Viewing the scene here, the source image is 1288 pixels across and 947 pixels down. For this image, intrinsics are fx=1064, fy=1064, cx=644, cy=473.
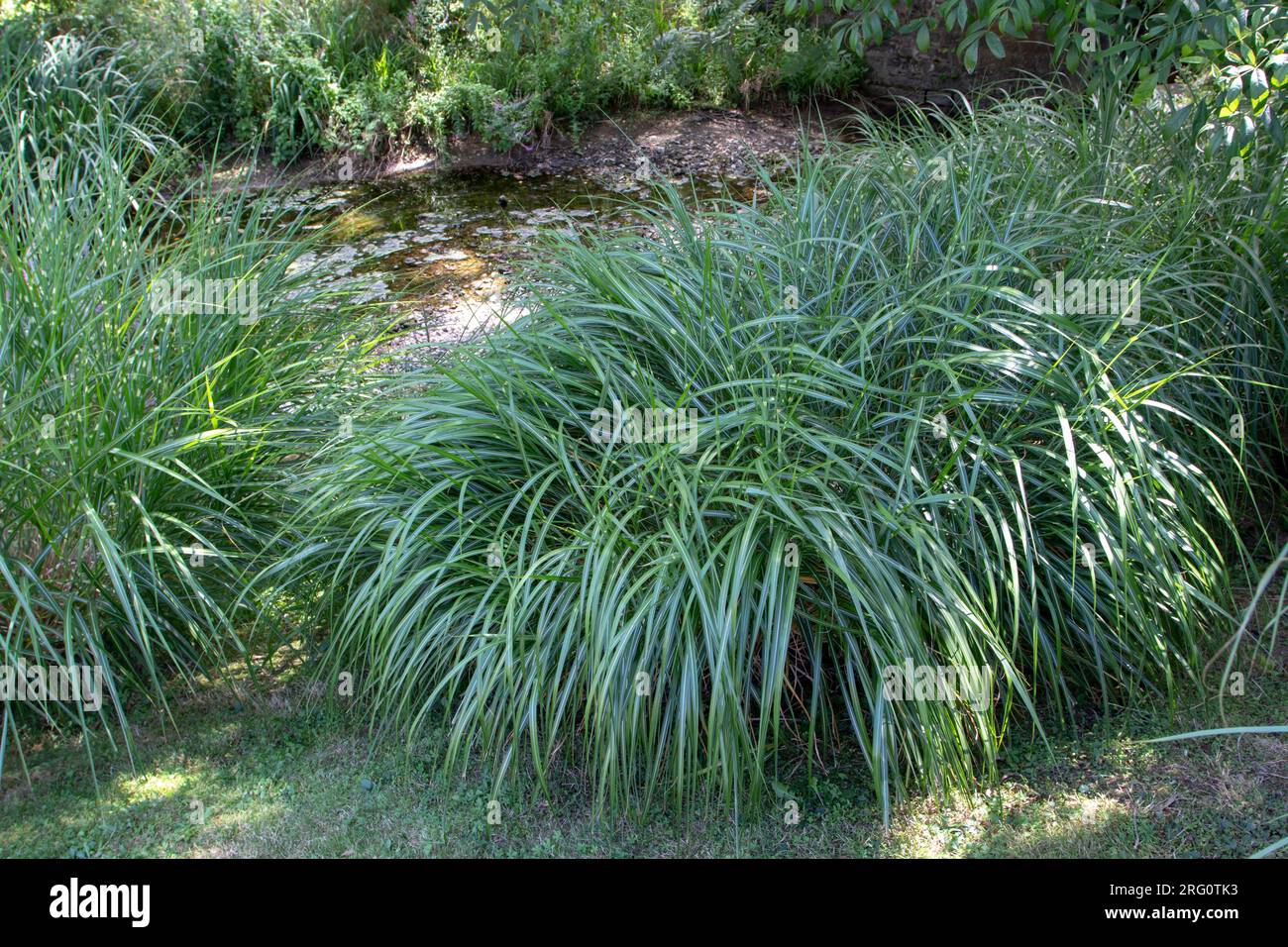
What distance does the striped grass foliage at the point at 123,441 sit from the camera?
135 inches

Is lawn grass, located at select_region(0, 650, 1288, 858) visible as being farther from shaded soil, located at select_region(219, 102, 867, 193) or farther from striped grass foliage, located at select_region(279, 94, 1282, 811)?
shaded soil, located at select_region(219, 102, 867, 193)

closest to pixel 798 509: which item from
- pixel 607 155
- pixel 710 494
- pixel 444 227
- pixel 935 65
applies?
pixel 710 494

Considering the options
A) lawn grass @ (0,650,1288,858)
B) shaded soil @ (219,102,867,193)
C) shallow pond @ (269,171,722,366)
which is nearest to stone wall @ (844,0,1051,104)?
shaded soil @ (219,102,867,193)

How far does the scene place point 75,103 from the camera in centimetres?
900

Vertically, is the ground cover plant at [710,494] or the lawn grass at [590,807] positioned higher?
the ground cover plant at [710,494]

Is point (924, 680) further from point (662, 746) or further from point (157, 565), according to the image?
point (157, 565)

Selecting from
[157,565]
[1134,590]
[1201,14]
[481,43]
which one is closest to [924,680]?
[1134,590]

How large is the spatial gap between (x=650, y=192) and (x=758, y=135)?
155 centimetres

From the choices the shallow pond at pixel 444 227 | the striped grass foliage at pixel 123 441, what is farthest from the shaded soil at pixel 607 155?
the striped grass foliage at pixel 123 441

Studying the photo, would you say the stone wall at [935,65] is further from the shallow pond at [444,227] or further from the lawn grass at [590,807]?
the lawn grass at [590,807]

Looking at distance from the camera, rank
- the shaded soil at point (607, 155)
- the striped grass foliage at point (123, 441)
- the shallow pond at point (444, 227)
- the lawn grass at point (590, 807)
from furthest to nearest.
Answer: the shaded soil at point (607, 155) < the shallow pond at point (444, 227) < the striped grass foliage at point (123, 441) < the lawn grass at point (590, 807)

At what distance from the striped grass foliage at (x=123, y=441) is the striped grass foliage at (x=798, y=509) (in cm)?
39

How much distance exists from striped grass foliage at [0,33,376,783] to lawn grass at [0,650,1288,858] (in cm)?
28

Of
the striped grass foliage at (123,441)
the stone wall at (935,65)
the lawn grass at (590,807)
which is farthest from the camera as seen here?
the stone wall at (935,65)
